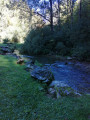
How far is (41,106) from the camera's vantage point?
2756 mm

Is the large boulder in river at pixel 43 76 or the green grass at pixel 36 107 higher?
the large boulder in river at pixel 43 76

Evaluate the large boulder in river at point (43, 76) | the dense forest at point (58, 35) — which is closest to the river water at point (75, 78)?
the large boulder in river at point (43, 76)

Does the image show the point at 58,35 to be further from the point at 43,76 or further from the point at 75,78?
the point at 43,76

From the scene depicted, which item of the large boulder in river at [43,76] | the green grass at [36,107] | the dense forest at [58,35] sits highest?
the dense forest at [58,35]

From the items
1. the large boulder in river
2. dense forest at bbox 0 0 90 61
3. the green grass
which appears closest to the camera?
the green grass

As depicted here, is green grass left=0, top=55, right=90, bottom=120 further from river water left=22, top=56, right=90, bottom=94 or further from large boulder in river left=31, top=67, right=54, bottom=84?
river water left=22, top=56, right=90, bottom=94

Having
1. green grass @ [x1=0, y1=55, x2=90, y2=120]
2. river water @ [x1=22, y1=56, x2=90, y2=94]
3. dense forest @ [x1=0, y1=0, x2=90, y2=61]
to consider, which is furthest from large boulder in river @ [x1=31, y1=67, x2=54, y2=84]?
dense forest @ [x1=0, y1=0, x2=90, y2=61]

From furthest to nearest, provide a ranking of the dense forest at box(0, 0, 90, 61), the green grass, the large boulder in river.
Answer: the dense forest at box(0, 0, 90, 61)
the large boulder in river
the green grass

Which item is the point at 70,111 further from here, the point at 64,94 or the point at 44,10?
the point at 44,10

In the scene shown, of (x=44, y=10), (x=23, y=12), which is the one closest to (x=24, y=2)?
(x=23, y=12)

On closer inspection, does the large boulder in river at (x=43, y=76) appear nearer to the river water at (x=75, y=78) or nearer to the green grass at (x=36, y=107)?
the river water at (x=75, y=78)

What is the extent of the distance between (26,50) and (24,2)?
10063 mm

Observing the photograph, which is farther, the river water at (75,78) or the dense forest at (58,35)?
the dense forest at (58,35)

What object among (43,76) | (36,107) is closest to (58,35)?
(43,76)
